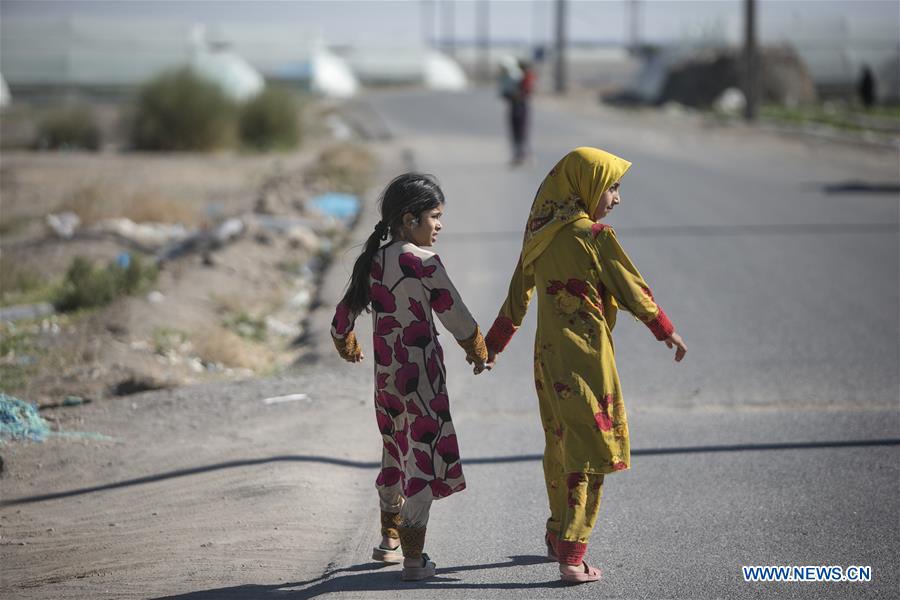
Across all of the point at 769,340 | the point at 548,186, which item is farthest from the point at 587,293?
the point at 769,340

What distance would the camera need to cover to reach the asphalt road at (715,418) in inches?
173

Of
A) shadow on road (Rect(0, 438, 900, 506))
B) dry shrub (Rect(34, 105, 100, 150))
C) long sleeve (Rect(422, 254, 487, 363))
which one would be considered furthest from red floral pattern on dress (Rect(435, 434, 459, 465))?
dry shrub (Rect(34, 105, 100, 150))

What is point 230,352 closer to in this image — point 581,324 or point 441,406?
point 441,406

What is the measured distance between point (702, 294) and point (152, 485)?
5834 millimetres

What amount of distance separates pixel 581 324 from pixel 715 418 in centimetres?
278

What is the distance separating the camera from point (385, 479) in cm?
431

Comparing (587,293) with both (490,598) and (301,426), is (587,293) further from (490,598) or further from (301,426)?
(301,426)

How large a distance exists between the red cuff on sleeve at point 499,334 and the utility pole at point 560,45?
4687 cm

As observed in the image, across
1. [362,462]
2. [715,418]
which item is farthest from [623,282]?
[715,418]

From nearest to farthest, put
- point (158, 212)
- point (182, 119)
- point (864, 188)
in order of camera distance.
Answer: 1. point (158, 212)
2. point (864, 188)
3. point (182, 119)

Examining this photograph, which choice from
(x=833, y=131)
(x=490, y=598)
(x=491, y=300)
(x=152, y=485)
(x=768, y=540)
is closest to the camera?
(x=490, y=598)

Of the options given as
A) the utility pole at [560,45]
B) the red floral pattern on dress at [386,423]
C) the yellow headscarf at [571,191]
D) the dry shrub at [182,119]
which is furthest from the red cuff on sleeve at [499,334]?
the utility pole at [560,45]

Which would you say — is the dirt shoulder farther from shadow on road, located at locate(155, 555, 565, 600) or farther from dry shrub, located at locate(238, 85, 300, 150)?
dry shrub, located at locate(238, 85, 300, 150)

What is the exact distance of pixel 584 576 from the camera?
4.19 metres
